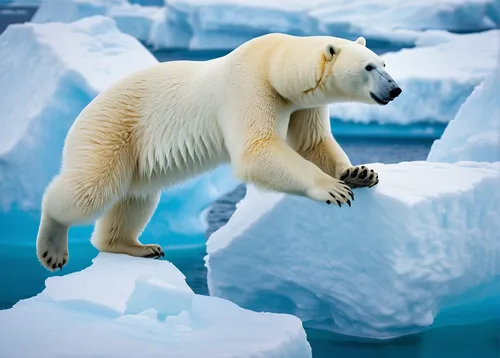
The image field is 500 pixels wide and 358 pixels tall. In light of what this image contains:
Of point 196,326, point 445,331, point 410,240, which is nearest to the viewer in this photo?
point 196,326

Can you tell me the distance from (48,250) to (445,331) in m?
1.77

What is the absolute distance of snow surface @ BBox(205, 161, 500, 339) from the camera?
3.42 meters

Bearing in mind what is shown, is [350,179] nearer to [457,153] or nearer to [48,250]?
[48,250]

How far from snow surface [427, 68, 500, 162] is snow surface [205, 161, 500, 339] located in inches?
41.3

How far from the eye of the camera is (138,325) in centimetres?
261

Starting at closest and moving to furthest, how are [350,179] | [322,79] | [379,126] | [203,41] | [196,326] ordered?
[196,326]
[322,79]
[350,179]
[379,126]
[203,41]

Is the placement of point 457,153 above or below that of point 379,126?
above

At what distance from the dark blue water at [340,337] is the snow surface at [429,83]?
0.31 m

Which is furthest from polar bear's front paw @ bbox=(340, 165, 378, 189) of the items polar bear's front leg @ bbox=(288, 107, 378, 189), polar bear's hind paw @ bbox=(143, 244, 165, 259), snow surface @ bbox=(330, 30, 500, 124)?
snow surface @ bbox=(330, 30, 500, 124)

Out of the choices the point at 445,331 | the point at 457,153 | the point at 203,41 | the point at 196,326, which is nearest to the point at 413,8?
the point at 203,41


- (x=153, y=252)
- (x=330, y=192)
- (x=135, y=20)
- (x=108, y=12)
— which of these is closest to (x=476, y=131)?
(x=153, y=252)

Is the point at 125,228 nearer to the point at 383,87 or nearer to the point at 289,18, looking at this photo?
the point at 383,87

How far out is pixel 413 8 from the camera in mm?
11625

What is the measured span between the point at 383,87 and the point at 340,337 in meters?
1.35
